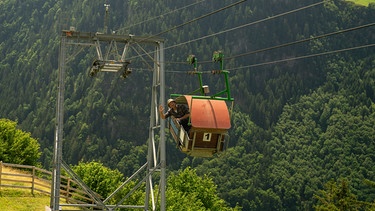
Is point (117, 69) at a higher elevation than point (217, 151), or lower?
higher

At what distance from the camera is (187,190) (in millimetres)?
65812

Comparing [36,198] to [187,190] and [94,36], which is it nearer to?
[94,36]

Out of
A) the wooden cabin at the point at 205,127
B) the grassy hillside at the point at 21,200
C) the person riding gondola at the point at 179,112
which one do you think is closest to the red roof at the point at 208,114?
the wooden cabin at the point at 205,127

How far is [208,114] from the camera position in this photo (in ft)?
65.9

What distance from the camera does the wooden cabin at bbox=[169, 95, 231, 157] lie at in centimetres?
2008

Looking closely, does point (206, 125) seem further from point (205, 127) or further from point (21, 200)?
point (21, 200)

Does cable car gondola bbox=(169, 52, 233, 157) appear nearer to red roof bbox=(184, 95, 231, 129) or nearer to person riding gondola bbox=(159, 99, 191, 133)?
red roof bbox=(184, 95, 231, 129)

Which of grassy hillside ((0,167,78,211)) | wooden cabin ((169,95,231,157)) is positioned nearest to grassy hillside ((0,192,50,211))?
grassy hillside ((0,167,78,211))

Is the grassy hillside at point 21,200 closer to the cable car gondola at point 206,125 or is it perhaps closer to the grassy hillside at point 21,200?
the grassy hillside at point 21,200

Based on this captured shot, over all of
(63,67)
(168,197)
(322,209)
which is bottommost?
(322,209)

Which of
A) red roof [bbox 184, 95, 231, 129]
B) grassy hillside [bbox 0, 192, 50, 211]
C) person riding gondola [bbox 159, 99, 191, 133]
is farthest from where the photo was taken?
grassy hillside [bbox 0, 192, 50, 211]

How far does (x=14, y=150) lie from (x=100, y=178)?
7333mm

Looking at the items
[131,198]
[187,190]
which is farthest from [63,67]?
[187,190]

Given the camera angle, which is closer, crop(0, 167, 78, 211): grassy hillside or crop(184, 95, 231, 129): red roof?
crop(184, 95, 231, 129): red roof
